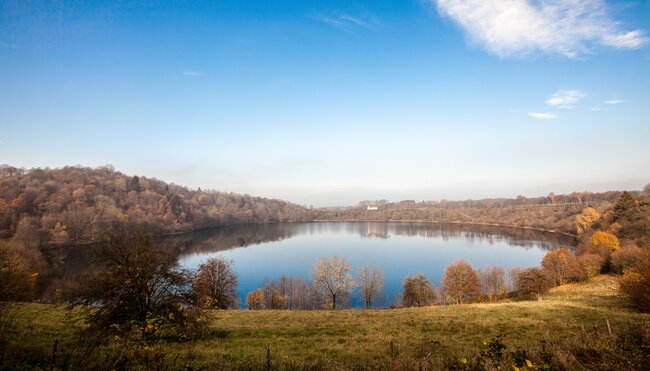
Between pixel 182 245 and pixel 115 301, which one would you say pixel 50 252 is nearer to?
pixel 182 245

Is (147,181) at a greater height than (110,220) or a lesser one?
greater

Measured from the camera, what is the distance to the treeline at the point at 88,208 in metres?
78.7

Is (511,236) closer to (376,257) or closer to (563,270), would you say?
(376,257)

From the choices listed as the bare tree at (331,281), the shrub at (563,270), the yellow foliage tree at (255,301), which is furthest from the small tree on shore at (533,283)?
the yellow foliage tree at (255,301)

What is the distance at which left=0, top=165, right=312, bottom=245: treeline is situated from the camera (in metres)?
78.7

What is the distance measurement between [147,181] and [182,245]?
97329 mm

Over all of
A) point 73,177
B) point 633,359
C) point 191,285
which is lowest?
point 633,359

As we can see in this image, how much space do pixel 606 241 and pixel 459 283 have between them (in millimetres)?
28004

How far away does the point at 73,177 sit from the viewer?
5094 inches

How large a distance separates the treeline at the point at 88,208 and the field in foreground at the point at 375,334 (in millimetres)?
39664

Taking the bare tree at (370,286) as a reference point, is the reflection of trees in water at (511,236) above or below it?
below

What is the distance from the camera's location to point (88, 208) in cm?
9712

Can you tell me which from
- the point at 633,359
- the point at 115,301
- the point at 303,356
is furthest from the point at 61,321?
the point at 633,359

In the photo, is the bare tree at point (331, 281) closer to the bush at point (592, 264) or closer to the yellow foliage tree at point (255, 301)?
the yellow foliage tree at point (255, 301)
